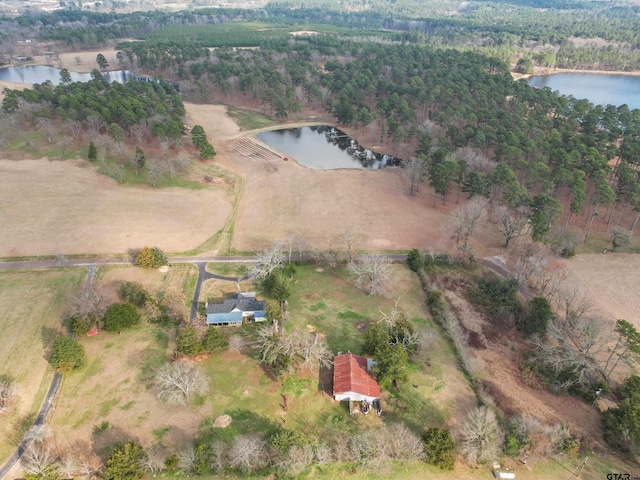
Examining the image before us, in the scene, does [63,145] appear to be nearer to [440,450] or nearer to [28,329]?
[28,329]

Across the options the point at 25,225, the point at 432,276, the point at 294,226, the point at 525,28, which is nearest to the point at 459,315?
the point at 432,276

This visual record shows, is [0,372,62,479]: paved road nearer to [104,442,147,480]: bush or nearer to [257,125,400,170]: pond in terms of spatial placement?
[104,442,147,480]: bush

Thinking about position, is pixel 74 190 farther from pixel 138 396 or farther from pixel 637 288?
pixel 637 288

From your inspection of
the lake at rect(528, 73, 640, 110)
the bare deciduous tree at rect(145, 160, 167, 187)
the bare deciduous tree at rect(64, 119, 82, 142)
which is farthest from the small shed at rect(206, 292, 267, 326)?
the lake at rect(528, 73, 640, 110)

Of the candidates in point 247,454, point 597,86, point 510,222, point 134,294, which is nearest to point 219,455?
point 247,454

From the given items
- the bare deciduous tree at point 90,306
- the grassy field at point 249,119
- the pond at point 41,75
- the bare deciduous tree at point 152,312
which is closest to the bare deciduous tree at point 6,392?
the bare deciduous tree at point 90,306

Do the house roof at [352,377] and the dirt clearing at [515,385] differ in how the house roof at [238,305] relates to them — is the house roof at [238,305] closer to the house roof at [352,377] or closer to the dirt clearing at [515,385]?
the house roof at [352,377]
